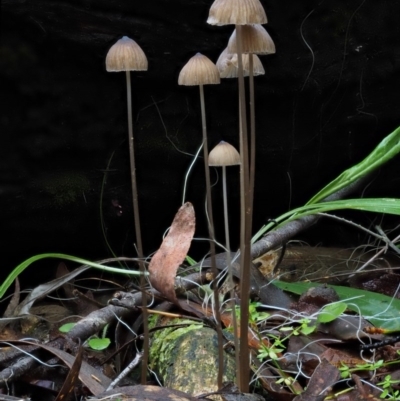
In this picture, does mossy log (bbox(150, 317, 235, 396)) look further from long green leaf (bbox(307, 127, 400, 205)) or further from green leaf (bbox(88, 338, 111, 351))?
long green leaf (bbox(307, 127, 400, 205))

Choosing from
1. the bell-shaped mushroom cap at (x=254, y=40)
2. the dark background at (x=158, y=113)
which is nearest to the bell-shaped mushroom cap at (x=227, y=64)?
the bell-shaped mushroom cap at (x=254, y=40)

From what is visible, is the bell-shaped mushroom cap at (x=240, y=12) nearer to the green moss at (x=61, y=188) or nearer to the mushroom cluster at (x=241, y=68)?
the mushroom cluster at (x=241, y=68)

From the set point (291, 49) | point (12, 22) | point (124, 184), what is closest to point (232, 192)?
point (124, 184)

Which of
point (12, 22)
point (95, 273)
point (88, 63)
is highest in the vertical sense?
point (12, 22)

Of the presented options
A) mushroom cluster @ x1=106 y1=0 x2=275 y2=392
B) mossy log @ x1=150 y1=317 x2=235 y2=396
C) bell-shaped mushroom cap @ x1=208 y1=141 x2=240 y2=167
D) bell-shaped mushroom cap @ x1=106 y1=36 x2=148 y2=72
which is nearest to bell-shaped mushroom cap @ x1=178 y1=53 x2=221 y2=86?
mushroom cluster @ x1=106 y1=0 x2=275 y2=392

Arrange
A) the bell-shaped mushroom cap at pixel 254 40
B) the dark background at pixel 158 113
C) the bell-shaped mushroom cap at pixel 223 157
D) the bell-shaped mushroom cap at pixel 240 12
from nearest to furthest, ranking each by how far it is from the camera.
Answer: the bell-shaped mushroom cap at pixel 240 12, the bell-shaped mushroom cap at pixel 254 40, the bell-shaped mushroom cap at pixel 223 157, the dark background at pixel 158 113

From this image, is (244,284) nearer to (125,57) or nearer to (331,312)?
(331,312)

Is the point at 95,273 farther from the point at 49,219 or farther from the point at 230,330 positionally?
the point at 230,330
